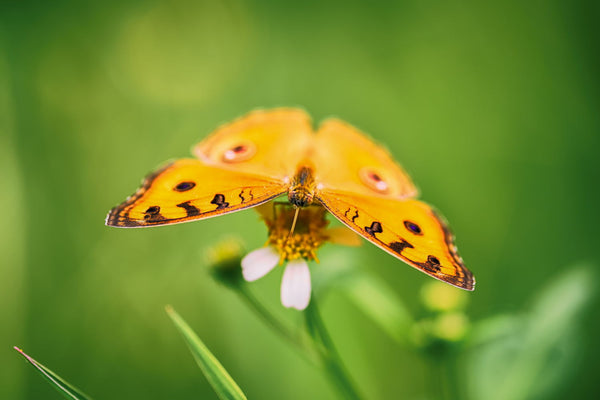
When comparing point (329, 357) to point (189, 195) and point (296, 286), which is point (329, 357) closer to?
point (296, 286)

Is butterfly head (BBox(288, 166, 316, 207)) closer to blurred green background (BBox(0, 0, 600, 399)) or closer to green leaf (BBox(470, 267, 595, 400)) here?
blurred green background (BBox(0, 0, 600, 399))

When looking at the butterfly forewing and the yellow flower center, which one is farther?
the butterfly forewing

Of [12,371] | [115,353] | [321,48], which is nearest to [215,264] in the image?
[115,353]

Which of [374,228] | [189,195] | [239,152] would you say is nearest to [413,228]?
[374,228]

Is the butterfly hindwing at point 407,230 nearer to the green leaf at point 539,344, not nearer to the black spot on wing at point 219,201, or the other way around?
the black spot on wing at point 219,201

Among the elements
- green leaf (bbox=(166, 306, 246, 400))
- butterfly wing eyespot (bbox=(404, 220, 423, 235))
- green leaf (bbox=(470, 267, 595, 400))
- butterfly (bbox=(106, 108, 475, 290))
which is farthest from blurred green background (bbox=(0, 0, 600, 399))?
Result: green leaf (bbox=(166, 306, 246, 400))

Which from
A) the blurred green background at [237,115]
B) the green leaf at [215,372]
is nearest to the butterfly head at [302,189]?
the blurred green background at [237,115]

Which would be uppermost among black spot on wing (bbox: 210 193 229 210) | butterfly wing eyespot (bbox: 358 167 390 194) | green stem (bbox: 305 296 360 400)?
butterfly wing eyespot (bbox: 358 167 390 194)

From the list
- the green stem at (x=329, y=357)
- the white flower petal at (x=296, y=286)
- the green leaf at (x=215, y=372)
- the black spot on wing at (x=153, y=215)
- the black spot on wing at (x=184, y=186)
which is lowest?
the green leaf at (x=215, y=372)
